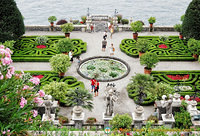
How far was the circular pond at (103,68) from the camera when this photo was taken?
97.3 ft

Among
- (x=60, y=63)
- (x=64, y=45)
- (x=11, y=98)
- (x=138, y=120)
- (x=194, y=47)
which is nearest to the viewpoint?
(x=11, y=98)

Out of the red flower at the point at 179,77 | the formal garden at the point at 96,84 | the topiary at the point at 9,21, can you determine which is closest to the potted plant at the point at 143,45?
the formal garden at the point at 96,84

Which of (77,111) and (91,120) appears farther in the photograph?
(91,120)

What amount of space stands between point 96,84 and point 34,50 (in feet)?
36.7

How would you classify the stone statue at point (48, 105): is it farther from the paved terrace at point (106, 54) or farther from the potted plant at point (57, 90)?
the paved terrace at point (106, 54)

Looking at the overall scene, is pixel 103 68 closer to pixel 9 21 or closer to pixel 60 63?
pixel 60 63

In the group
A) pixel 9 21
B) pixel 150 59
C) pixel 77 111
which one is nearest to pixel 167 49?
pixel 150 59

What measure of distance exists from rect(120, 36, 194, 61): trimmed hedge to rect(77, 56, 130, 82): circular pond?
7.86 feet

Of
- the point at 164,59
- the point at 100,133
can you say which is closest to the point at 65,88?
the point at 100,133

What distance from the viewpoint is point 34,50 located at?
114 ft

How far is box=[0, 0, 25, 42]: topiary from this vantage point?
1307 inches

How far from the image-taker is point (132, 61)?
32750 mm

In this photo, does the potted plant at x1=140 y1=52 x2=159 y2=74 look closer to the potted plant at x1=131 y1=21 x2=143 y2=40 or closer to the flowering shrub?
the potted plant at x1=131 y1=21 x2=143 y2=40

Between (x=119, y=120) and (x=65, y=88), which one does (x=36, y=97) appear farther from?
(x=65, y=88)
